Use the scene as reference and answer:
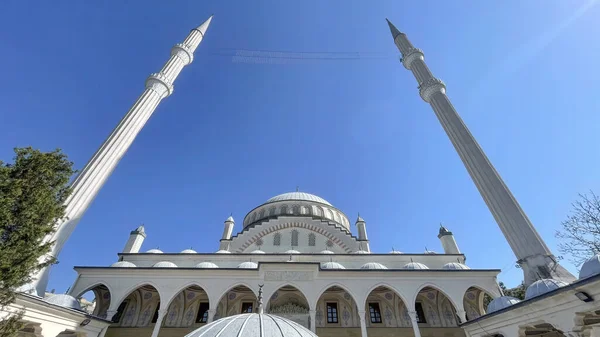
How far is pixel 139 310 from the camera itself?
43.9 feet

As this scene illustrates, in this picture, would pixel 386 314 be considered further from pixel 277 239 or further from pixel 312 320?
pixel 277 239

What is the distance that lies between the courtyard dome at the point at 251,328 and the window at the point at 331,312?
36.6ft

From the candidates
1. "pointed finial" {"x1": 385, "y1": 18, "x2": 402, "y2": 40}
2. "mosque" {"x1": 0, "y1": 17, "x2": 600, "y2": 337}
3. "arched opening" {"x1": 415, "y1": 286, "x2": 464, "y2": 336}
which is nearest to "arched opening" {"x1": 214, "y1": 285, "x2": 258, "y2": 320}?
"mosque" {"x1": 0, "y1": 17, "x2": 600, "y2": 337}

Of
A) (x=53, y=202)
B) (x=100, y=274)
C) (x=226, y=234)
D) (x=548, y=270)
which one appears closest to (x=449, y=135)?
(x=548, y=270)

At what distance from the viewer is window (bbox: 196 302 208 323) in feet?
43.2

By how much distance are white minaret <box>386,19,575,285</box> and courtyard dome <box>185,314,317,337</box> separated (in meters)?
11.9

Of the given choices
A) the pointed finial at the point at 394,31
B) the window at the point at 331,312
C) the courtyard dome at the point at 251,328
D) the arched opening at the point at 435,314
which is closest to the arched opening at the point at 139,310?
the window at the point at 331,312

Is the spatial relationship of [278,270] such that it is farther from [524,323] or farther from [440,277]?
[524,323]

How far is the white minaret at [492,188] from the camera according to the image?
35.3 feet

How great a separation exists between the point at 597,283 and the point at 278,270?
10133 mm

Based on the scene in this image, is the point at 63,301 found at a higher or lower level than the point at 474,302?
lower

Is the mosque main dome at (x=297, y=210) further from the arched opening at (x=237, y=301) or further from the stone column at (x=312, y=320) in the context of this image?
the stone column at (x=312, y=320)

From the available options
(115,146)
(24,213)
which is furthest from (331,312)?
(115,146)

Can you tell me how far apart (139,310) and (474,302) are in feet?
55.0
